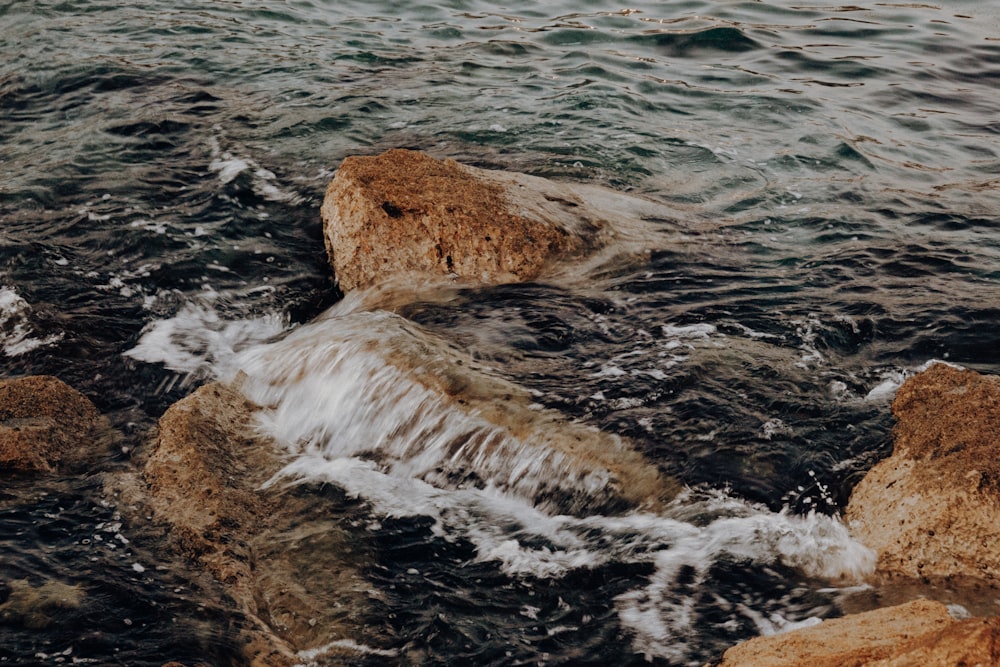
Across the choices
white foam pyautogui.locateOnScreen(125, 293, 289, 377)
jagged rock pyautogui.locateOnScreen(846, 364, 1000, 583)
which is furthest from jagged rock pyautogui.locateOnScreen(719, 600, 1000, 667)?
white foam pyautogui.locateOnScreen(125, 293, 289, 377)

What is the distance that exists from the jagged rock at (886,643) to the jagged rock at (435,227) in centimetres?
363

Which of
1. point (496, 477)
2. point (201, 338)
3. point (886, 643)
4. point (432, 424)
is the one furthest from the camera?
point (201, 338)

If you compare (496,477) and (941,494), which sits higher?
(941,494)

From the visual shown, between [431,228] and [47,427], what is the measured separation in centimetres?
268

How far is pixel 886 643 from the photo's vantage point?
264 cm

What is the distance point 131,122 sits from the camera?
341 inches

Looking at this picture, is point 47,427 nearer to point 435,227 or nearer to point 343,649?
point 343,649

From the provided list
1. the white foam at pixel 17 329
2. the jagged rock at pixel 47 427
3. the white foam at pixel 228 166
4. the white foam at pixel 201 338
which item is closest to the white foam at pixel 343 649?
the jagged rock at pixel 47 427

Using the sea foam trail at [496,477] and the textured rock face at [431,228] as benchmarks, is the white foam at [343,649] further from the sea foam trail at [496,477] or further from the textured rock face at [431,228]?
the textured rock face at [431,228]

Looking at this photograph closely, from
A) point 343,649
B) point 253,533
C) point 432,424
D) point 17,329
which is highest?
point 17,329

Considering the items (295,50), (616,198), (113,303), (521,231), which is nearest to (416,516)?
(521,231)

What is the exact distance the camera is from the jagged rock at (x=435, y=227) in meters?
6.12

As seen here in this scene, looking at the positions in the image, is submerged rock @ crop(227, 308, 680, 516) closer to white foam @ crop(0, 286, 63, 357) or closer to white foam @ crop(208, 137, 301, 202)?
white foam @ crop(0, 286, 63, 357)

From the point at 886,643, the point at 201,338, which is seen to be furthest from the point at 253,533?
the point at 886,643
